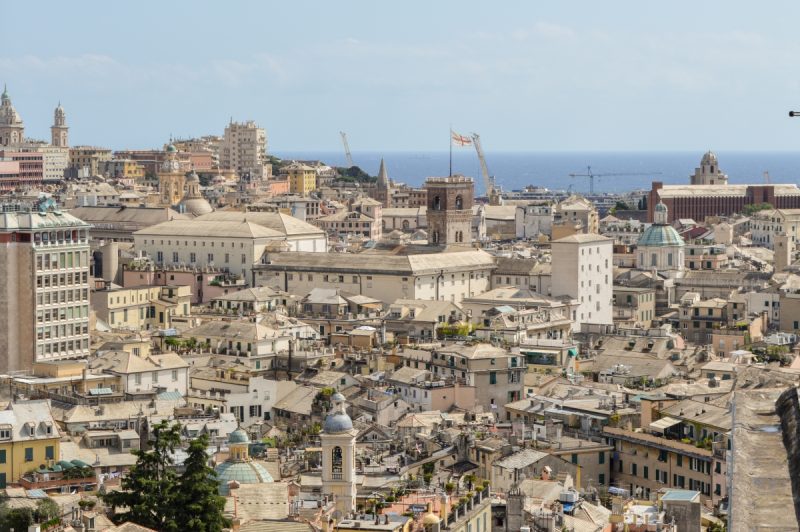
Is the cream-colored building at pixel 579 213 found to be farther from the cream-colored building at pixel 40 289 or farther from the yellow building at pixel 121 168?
the cream-colored building at pixel 40 289

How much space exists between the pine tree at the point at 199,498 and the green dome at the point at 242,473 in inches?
69.4

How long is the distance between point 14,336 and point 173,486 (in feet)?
80.9

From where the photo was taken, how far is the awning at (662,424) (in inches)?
1484

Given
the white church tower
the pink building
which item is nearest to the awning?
the white church tower

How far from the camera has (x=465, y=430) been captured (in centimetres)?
3928

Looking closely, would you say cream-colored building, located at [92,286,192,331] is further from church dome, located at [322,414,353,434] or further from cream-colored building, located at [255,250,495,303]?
church dome, located at [322,414,353,434]

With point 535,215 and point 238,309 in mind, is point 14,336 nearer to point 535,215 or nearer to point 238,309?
point 238,309

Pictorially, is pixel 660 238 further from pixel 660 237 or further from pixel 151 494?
pixel 151 494

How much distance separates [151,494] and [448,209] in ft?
162

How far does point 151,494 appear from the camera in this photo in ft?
89.8

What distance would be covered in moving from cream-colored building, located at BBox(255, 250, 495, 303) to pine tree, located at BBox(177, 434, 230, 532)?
133ft

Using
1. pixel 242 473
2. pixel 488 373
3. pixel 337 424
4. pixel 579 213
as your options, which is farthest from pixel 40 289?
pixel 579 213

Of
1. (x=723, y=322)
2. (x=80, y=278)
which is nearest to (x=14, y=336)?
(x=80, y=278)

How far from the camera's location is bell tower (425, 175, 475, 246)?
75.5 meters
